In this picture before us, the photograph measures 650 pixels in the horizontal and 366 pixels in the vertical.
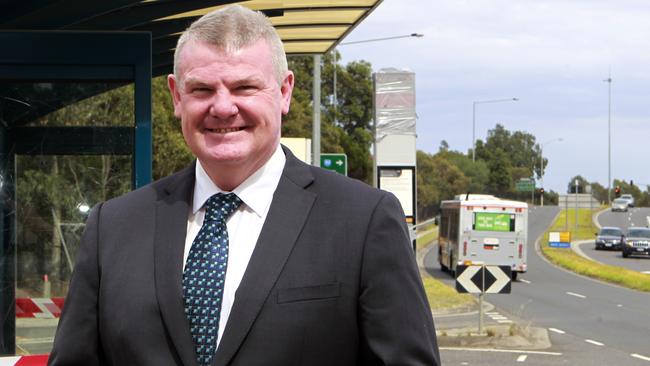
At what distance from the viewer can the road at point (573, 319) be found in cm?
1817

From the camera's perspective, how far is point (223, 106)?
268cm

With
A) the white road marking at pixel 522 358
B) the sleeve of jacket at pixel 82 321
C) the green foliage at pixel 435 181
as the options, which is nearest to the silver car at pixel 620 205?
the green foliage at pixel 435 181

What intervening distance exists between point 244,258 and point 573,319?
79.9ft

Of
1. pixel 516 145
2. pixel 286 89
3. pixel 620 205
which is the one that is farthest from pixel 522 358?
pixel 516 145

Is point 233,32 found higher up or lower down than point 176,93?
higher up

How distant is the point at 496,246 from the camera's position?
37.7 metres

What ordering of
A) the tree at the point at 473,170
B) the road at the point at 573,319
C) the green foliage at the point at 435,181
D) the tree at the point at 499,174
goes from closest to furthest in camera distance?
the road at the point at 573,319 → the green foliage at the point at 435,181 → the tree at the point at 473,170 → the tree at the point at 499,174

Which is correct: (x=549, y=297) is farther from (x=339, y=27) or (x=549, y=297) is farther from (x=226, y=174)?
(x=226, y=174)

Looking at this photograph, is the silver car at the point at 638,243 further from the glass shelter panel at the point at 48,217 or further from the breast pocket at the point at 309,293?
the breast pocket at the point at 309,293

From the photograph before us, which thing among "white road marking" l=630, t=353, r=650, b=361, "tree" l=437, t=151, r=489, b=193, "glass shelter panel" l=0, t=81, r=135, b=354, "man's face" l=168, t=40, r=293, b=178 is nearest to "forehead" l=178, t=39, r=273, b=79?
"man's face" l=168, t=40, r=293, b=178

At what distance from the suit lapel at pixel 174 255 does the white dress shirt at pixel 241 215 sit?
1.2 inches

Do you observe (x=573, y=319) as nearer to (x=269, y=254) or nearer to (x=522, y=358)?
(x=522, y=358)

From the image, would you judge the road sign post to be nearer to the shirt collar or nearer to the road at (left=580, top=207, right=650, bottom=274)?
the shirt collar

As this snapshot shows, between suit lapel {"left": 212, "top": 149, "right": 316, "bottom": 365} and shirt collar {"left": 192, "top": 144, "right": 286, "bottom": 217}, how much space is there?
28 millimetres
